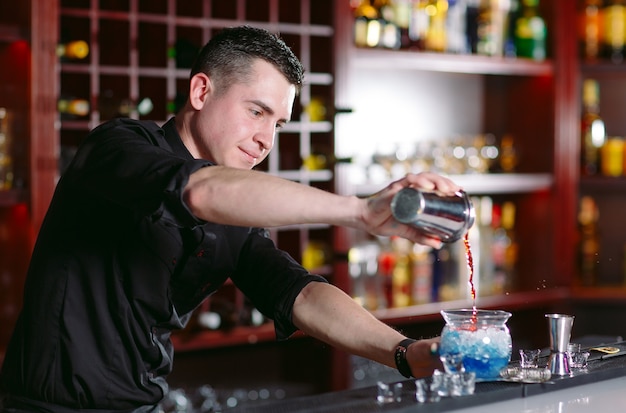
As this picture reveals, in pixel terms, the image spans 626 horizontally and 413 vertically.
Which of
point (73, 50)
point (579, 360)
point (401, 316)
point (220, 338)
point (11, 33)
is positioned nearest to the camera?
point (579, 360)

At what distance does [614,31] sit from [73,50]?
2520mm

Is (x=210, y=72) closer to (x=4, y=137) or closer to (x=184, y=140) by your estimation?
(x=184, y=140)

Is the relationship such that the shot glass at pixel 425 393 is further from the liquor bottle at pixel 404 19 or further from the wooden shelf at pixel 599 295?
the wooden shelf at pixel 599 295

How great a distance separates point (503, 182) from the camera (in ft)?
13.2

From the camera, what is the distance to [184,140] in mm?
1958

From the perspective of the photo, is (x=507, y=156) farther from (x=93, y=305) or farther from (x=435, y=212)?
(x=435, y=212)

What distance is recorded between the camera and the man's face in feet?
6.07

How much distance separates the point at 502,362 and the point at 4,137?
6.42 ft

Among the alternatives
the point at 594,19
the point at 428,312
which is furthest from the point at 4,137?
the point at 594,19

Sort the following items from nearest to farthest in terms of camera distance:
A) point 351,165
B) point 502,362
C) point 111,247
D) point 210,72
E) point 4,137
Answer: point 502,362 → point 111,247 → point 210,72 → point 4,137 → point 351,165

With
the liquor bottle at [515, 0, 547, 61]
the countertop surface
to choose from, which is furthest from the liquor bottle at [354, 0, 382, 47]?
the countertop surface

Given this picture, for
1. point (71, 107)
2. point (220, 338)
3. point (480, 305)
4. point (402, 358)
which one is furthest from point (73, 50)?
point (480, 305)

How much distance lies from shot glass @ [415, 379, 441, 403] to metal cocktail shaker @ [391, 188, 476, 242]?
11.3 inches

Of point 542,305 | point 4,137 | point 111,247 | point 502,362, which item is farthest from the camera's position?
point 542,305
